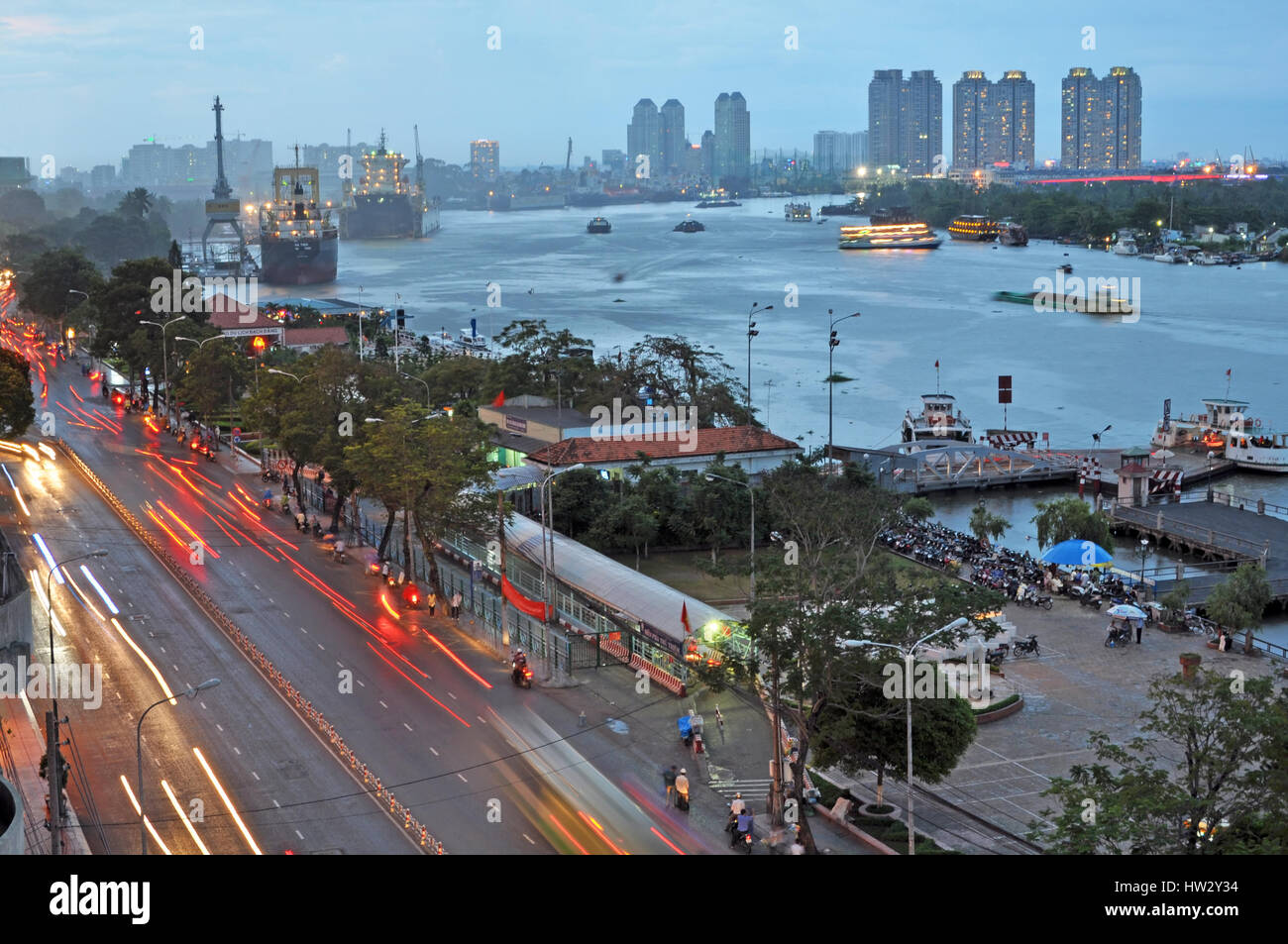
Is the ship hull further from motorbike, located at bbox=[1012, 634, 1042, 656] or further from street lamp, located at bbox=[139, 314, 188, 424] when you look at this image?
motorbike, located at bbox=[1012, 634, 1042, 656]

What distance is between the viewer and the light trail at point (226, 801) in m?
17.3

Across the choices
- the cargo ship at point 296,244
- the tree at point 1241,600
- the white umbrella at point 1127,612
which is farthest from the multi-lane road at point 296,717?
the cargo ship at point 296,244

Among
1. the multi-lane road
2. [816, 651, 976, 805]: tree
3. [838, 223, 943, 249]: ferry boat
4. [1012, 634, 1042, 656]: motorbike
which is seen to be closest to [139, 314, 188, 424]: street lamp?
the multi-lane road

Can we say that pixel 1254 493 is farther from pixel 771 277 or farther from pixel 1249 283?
pixel 771 277

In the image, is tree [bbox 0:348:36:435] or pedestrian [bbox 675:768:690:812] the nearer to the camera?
pedestrian [bbox 675:768:690:812]

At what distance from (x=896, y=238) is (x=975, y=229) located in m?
11.6

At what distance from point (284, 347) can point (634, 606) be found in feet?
149

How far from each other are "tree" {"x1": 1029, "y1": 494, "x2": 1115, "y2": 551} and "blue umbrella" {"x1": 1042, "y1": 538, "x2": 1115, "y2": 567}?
185 centimetres

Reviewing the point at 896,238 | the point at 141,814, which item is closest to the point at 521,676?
the point at 141,814

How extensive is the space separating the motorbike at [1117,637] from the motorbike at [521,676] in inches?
435

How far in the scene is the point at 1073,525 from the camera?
35.7m

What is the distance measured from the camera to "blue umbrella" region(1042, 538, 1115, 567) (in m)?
32.2

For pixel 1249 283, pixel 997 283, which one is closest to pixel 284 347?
pixel 997 283

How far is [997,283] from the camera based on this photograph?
395 ft
